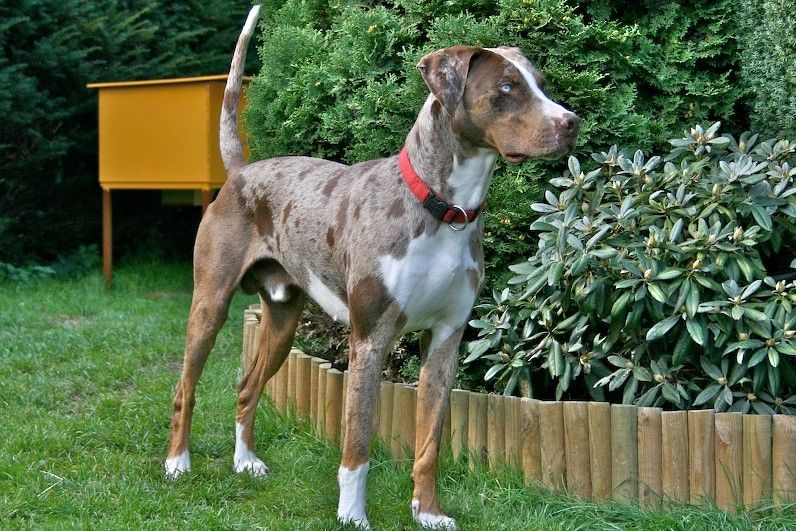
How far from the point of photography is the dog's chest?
363 cm

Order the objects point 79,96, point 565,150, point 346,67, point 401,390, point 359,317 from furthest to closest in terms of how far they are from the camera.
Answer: point 79,96 < point 346,67 < point 401,390 < point 359,317 < point 565,150

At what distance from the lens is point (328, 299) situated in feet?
13.5

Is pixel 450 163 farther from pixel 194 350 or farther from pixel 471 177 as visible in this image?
pixel 194 350

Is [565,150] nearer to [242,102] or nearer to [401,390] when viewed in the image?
[401,390]

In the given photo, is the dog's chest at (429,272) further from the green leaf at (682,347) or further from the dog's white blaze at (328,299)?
the green leaf at (682,347)

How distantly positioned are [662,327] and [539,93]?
3.46 ft

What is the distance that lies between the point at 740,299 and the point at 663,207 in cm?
53

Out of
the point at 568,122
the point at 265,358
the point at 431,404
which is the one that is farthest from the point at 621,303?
the point at 265,358

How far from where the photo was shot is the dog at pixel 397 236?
3479 mm

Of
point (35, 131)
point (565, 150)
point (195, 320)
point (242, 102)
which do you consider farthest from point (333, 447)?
point (35, 131)

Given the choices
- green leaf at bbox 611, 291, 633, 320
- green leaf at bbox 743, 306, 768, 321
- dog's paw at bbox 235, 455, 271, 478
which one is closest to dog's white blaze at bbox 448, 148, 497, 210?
green leaf at bbox 611, 291, 633, 320

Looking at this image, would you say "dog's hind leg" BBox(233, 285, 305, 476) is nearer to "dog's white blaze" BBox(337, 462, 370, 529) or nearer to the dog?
the dog

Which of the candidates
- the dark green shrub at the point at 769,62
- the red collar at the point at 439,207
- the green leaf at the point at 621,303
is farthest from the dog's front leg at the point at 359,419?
the dark green shrub at the point at 769,62

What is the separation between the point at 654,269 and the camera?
13.1ft
